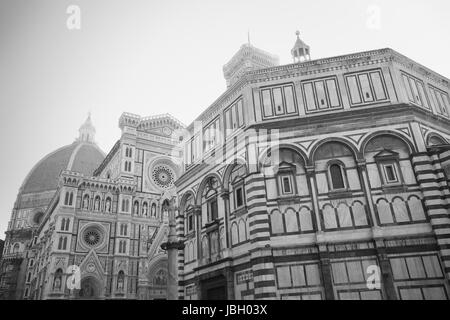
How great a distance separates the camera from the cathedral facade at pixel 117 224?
4025 cm

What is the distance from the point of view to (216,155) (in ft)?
68.9

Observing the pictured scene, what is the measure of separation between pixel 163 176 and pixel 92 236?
49.1 ft

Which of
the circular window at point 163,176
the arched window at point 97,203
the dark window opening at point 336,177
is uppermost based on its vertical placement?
the circular window at point 163,176

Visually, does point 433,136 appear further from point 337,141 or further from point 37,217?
point 37,217

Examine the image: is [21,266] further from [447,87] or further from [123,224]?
[447,87]

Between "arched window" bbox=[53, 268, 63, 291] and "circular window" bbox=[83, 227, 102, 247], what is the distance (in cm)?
438

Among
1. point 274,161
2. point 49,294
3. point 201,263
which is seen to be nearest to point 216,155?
point 274,161

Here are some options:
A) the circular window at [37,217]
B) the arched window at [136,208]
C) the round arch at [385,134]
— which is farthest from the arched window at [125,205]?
the circular window at [37,217]

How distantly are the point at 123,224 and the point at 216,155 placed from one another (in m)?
28.0

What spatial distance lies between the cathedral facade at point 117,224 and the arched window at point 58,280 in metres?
0.10

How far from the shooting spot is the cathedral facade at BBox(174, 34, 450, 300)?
15.1 metres

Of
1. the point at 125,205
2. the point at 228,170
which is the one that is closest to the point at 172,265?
the point at 228,170

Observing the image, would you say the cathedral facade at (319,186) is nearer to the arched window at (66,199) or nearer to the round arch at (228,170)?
the round arch at (228,170)

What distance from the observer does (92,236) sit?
42906 mm
